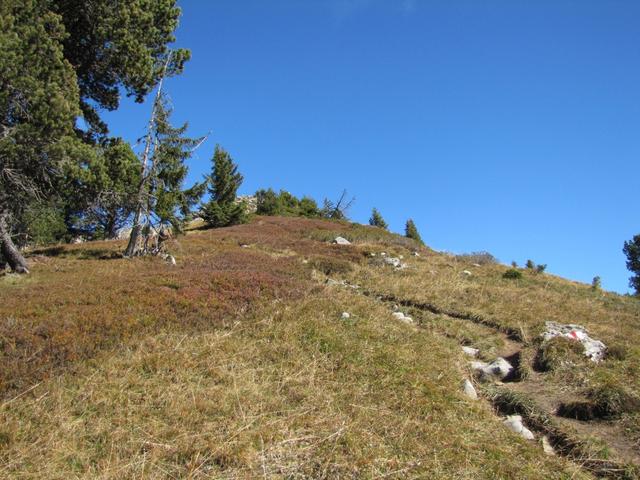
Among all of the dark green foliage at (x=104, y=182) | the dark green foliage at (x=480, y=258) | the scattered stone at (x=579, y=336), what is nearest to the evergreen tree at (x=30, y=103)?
the dark green foliage at (x=104, y=182)

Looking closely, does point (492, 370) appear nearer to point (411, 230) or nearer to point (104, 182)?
point (104, 182)

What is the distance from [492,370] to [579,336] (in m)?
2.62

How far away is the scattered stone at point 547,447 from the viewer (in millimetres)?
6038

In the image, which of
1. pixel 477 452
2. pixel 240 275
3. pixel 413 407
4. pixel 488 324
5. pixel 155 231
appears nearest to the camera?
pixel 477 452

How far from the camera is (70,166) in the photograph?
44.0 feet

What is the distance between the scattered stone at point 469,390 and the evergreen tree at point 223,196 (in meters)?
31.6

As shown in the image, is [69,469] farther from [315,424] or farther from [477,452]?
[477,452]

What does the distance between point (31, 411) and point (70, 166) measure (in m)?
9.49

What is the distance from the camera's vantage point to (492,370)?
855 centimetres

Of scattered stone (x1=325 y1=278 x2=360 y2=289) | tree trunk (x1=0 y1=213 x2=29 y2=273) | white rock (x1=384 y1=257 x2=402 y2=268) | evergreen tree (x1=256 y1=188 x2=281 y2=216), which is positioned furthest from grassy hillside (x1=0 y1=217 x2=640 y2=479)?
evergreen tree (x1=256 y1=188 x2=281 y2=216)

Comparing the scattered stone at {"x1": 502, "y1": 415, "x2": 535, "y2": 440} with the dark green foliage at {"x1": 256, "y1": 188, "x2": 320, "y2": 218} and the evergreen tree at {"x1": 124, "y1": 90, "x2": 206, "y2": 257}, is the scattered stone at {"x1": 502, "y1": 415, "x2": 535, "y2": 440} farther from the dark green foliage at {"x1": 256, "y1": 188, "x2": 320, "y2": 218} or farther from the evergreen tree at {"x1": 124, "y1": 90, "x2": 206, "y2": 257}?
the dark green foliage at {"x1": 256, "y1": 188, "x2": 320, "y2": 218}

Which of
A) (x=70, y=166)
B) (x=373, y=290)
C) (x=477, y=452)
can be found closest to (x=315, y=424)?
(x=477, y=452)

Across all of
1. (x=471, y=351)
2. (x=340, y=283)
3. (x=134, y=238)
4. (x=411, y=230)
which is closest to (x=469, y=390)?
(x=471, y=351)

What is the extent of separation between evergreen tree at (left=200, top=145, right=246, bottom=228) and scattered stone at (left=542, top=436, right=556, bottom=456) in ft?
109
